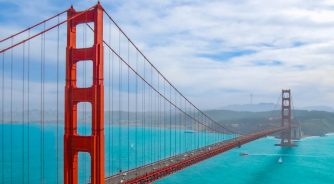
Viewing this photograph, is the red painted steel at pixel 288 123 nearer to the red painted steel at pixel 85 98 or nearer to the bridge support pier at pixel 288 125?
the bridge support pier at pixel 288 125

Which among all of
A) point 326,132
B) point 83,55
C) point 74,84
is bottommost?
point 326,132

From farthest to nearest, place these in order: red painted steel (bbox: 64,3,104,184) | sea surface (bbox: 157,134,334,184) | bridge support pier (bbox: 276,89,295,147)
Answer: bridge support pier (bbox: 276,89,295,147)
sea surface (bbox: 157,134,334,184)
red painted steel (bbox: 64,3,104,184)

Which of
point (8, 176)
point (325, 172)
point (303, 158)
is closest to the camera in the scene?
point (8, 176)

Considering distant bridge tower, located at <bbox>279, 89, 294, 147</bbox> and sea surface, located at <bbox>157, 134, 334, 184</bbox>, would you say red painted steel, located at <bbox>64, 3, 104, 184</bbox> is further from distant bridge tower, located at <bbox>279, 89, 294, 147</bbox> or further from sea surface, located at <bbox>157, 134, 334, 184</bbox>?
distant bridge tower, located at <bbox>279, 89, 294, 147</bbox>

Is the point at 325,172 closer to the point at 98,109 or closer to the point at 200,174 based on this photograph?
the point at 200,174

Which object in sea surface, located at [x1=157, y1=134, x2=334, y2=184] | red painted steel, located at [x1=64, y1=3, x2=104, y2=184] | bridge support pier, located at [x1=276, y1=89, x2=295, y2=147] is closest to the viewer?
red painted steel, located at [x1=64, y1=3, x2=104, y2=184]

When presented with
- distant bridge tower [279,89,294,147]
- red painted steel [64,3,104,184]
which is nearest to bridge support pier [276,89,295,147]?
distant bridge tower [279,89,294,147]

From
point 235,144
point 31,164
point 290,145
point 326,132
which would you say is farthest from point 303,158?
point 326,132

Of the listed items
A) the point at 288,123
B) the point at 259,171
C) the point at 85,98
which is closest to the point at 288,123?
the point at 288,123
